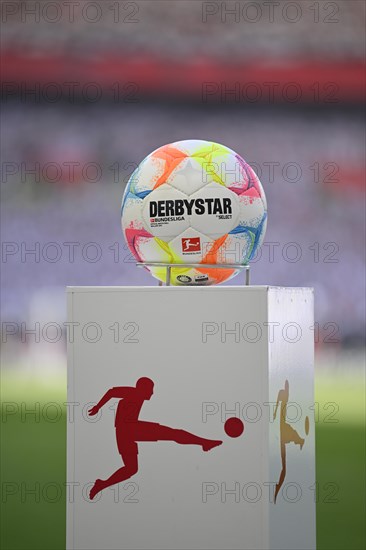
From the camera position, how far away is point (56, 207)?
4.78m

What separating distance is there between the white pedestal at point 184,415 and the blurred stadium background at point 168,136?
2.59 meters

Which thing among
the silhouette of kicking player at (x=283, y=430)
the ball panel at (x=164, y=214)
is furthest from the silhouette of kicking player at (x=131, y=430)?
the ball panel at (x=164, y=214)

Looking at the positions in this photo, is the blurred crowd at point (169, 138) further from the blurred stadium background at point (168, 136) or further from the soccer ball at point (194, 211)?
the soccer ball at point (194, 211)

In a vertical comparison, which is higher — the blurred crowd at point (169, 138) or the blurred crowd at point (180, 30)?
the blurred crowd at point (180, 30)

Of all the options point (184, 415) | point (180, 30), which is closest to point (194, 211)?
point (184, 415)

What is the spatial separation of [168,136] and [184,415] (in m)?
2.97

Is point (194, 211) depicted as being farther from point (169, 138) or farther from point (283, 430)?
point (169, 138)

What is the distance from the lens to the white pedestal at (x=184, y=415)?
6.52ft

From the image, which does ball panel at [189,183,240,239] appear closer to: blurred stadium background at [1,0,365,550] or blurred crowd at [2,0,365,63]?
blurred stadium background at [1,0,365,550]

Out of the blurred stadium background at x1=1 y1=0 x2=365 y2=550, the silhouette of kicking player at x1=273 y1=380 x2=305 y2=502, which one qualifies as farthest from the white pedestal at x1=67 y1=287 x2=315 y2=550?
the blurred stadium background at x1=1 y1=0 x2=365 y2=550

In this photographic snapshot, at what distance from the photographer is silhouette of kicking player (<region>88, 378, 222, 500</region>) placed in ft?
6.67

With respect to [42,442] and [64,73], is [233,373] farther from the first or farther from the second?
[64,73]

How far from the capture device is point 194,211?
2.10 meters

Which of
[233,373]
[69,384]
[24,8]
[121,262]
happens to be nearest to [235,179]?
[233,373]
